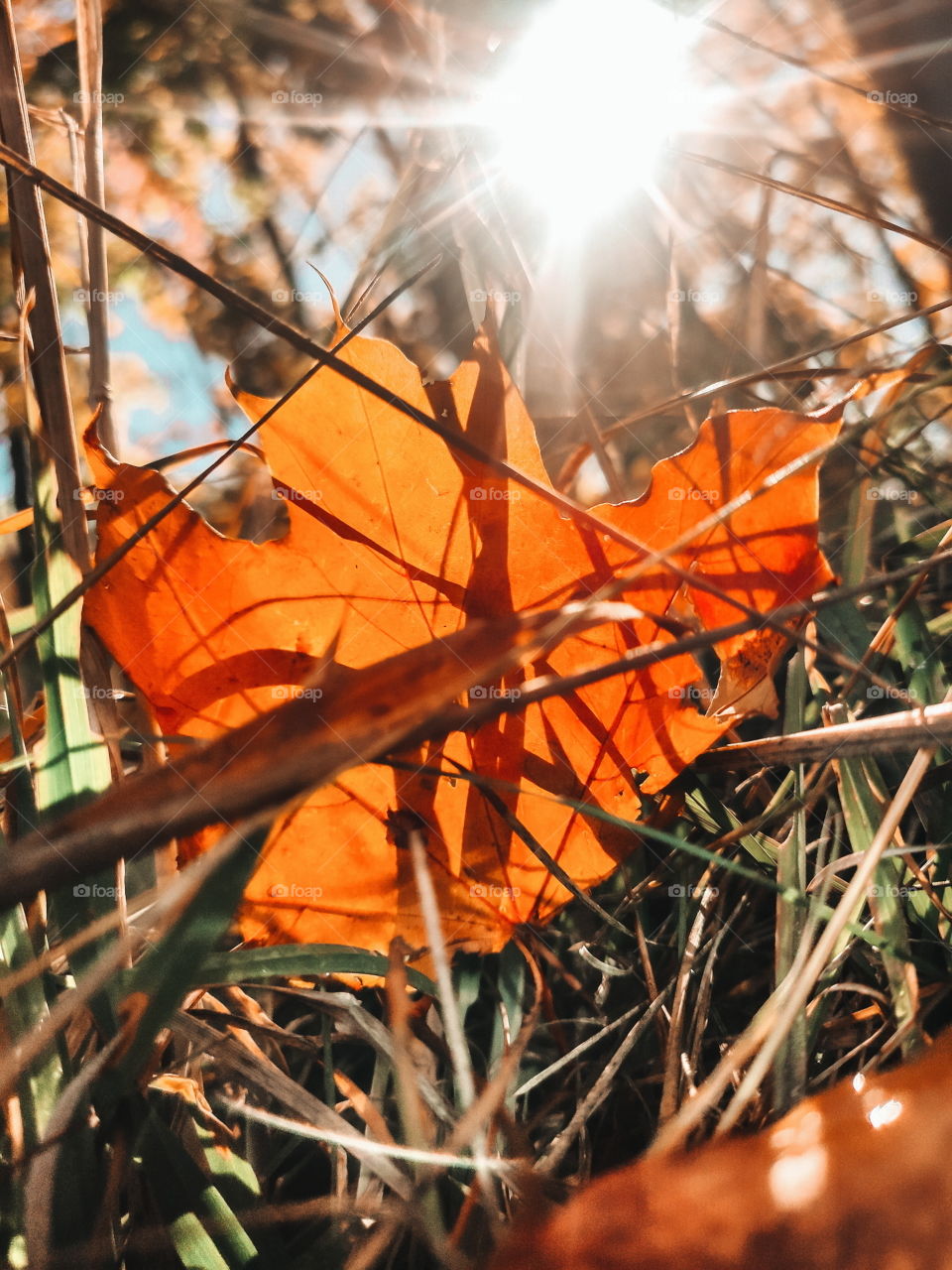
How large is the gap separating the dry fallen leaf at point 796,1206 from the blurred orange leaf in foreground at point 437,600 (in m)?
0.20

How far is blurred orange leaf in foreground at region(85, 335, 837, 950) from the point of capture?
419 mm

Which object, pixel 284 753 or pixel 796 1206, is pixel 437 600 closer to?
pixel 284 753

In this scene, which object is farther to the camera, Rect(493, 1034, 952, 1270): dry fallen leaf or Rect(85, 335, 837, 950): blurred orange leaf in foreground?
Rect(85, 335, 837, 950): blurred orange leaf in foreground

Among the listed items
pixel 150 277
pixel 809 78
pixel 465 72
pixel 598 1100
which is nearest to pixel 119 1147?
pixel 598 1100

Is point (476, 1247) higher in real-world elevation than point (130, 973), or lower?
lower

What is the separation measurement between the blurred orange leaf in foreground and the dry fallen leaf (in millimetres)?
196

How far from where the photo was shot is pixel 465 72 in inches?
31.7

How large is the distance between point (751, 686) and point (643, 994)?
0.62ft

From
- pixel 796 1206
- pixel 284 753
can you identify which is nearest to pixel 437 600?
pixel 284 753

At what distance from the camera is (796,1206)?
21 centimetres

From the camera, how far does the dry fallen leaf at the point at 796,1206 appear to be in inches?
7.8

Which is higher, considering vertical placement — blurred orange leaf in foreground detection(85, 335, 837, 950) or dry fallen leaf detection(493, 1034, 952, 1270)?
blurred orange leaf in foreground detection(85, 335, 837, 950)

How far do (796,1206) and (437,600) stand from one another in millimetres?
304

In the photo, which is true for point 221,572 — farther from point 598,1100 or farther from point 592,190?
point 592,190
